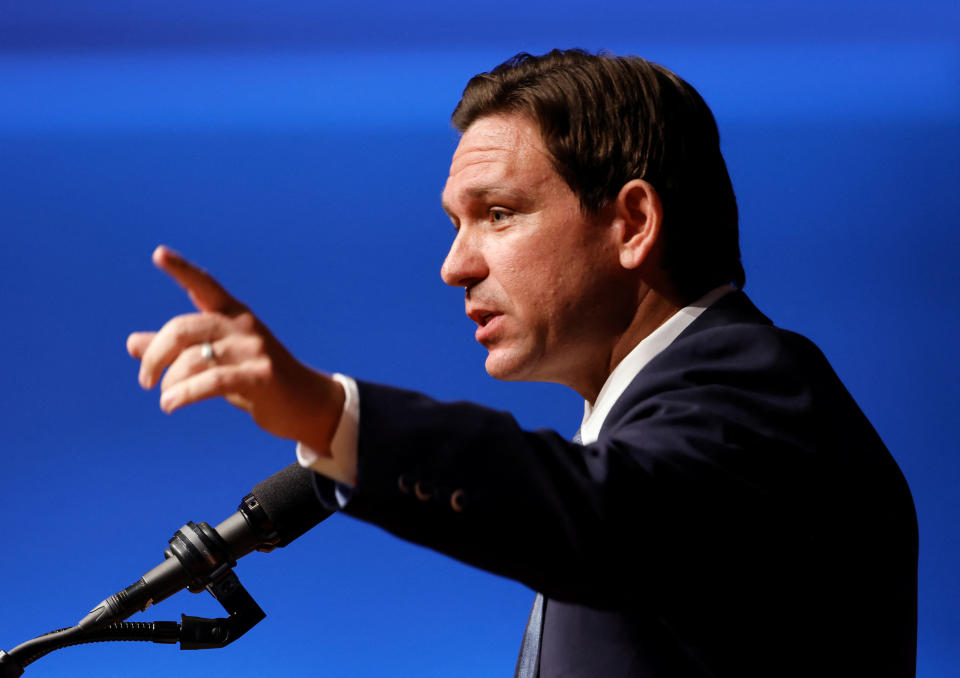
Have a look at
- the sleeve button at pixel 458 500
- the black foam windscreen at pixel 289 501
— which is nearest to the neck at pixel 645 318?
the black foam windscreen at pixel 289 501

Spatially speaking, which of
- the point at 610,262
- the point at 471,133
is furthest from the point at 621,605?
the point at 471,133

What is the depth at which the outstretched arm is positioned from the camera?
523 mm

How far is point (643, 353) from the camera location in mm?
931

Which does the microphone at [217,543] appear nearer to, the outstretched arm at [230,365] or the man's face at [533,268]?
the man's face at [533,268]

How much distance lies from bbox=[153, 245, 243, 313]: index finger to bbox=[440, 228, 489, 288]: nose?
0.43m

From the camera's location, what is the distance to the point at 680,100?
3.34 feet

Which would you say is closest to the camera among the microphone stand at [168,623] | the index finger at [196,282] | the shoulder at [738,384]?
the index finger at [196,282]

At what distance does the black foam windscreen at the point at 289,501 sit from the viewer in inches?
36.2

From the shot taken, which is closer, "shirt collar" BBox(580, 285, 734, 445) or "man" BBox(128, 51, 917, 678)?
"man" BBox(128, 51, 917, 678)

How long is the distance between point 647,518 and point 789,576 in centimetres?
19

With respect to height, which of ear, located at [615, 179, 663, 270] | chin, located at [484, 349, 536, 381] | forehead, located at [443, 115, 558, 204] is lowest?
chin, located at [484, 349, 536, 381]

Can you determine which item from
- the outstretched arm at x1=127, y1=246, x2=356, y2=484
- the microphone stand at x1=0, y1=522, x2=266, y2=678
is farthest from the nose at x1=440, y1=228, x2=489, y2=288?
the outstretched arm at x1=127, y1=246, x2=356, y2=484

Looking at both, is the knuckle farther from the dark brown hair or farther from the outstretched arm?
the dark brown hair

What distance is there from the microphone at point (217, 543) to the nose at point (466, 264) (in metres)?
0.23
